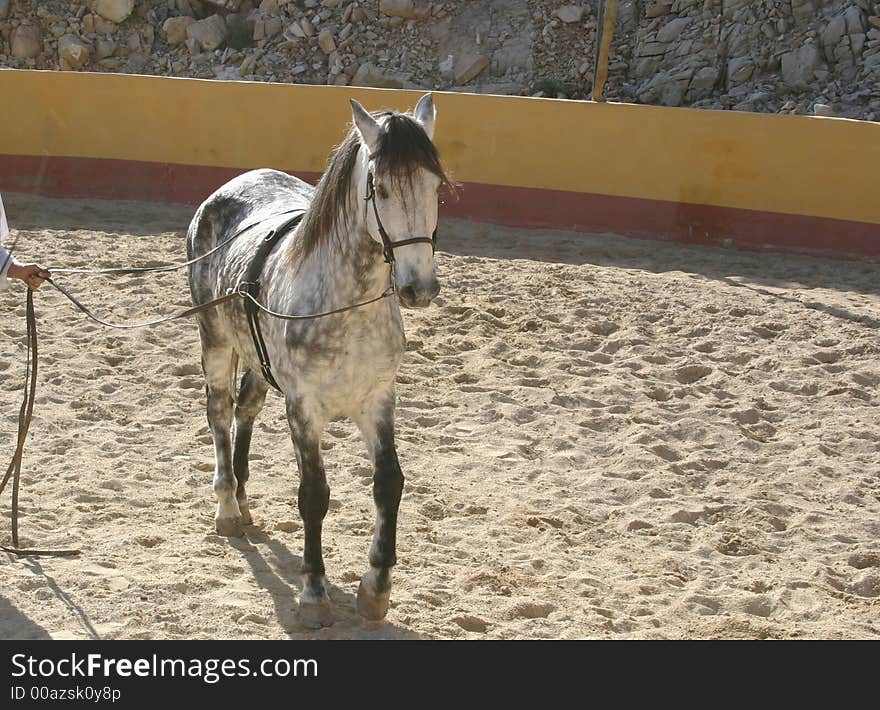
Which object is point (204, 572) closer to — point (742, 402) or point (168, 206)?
point (742, 402)

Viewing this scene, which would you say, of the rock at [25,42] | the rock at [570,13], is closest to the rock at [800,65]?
the rock at [570,13]

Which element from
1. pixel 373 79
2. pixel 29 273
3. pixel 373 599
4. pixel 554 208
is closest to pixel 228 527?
pixel 373 599

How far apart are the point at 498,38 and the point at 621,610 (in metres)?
14.0

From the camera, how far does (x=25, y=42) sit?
18125 mm

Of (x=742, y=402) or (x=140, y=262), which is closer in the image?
(x=742, y=402)

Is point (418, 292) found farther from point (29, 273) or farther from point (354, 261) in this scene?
point (29, 273)

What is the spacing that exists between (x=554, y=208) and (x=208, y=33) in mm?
9871

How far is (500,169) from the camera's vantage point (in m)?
10.6

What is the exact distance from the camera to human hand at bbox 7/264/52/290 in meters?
4.46

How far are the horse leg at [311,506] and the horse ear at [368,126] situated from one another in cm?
104

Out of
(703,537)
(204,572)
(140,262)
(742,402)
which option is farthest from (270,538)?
(140,262)

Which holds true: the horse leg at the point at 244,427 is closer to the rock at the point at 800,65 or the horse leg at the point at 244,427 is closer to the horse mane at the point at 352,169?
the horse mane at the point at 352,169

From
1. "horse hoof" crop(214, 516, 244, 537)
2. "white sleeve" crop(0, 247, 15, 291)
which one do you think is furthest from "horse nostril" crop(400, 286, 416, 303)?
"horse hoof" crop(214, 516, 244, 537)

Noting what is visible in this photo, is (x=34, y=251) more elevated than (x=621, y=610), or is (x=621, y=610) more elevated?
(x=34, y=251)
